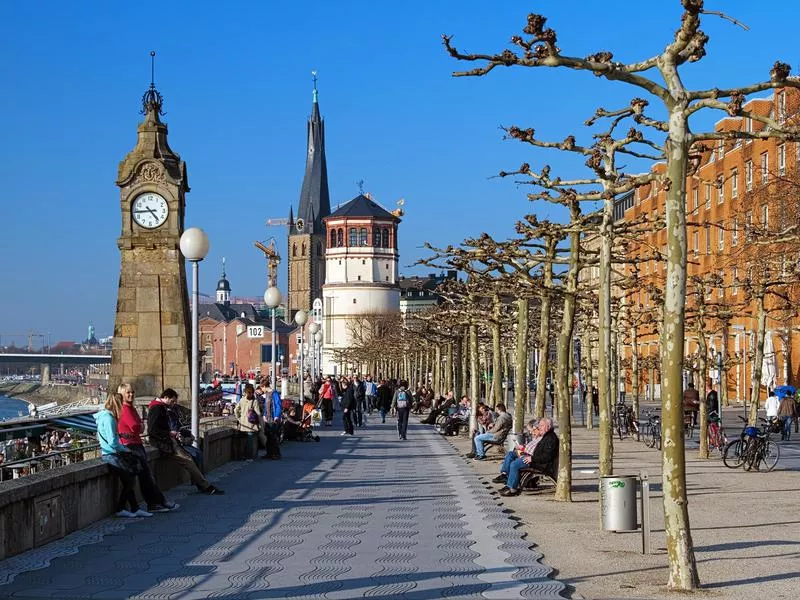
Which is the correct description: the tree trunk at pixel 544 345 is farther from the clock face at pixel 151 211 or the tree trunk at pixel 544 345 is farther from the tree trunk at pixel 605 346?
the clock face at pixel 151 211

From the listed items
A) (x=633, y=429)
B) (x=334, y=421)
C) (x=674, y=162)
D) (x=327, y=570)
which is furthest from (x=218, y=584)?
(x=334, y=421)

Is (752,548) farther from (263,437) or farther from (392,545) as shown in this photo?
(263,437)

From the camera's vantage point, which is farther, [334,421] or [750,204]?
[334,421]

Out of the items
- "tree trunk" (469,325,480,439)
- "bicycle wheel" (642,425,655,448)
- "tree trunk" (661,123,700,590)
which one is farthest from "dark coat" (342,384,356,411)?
"tree trunk" (661,123,700,590)

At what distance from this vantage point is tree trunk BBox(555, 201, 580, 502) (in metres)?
21.0

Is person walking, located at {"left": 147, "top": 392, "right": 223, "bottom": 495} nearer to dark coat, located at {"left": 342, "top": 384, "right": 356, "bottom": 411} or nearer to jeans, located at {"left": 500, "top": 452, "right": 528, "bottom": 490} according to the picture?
jeans, located at {"left": 500, "top": 452, "right": 528, "bottom": 490}

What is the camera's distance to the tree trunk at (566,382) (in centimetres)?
2102

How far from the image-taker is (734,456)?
2869cm

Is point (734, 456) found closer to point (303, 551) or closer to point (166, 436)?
point (166, 436)

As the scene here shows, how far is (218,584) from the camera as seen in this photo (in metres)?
12.1

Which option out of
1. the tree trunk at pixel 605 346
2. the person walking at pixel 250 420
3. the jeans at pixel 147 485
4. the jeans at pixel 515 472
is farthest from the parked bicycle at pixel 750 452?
the jeans at pixel 147 485

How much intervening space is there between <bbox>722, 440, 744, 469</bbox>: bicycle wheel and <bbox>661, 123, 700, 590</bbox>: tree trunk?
15.7 metres

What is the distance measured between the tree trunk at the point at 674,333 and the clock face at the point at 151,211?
24367 mm

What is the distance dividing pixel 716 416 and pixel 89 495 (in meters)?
20.2
